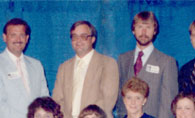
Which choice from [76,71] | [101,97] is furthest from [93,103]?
[76,71]

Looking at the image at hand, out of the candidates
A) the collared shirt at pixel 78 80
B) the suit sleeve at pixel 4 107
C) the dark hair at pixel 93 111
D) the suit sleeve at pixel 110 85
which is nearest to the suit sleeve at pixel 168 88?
the suit sleeve at pixel 110 85

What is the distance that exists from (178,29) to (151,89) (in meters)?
1.07

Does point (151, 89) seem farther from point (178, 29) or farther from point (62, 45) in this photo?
point (62, 45)

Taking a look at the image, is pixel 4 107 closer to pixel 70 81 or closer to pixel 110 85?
pixel 70 81

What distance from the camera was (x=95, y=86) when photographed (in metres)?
3.77

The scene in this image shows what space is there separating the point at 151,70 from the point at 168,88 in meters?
0.25

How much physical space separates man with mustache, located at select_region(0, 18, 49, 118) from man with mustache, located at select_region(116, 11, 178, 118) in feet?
3.07

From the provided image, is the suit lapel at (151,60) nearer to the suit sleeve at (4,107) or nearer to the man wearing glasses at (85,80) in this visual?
the man wearing glasses at (85,80)

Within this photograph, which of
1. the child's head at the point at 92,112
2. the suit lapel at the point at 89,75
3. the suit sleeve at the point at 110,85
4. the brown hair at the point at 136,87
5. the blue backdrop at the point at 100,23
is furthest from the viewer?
the blue backdrop at the point at 100,23

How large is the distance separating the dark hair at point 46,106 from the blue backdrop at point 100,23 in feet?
3.58

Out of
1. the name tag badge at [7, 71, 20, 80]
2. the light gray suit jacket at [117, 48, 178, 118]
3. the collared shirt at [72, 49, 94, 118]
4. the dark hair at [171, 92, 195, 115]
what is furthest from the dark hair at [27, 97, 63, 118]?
the dark hair at [171, 92, 195, 115]

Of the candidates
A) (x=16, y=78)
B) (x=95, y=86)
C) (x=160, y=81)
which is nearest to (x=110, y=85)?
(x=95, y=86)

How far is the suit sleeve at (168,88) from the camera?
3.60m

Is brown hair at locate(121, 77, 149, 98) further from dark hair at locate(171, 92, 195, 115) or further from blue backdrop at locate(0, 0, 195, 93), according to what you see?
blue backdrop at locate(0, 0, 195, 93)
